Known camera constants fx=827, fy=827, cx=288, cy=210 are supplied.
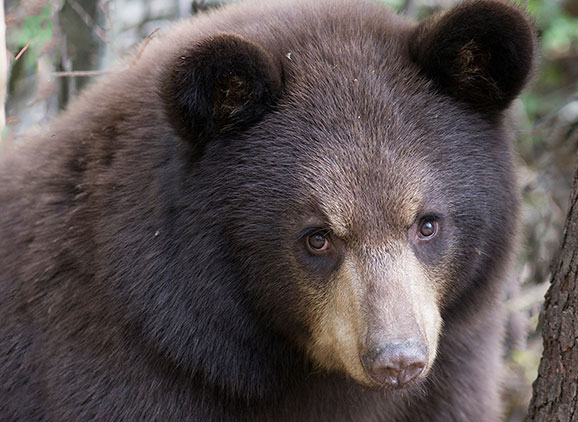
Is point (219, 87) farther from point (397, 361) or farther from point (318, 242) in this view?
point (397, 361)

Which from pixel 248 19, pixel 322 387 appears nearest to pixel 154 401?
pixel 322 387

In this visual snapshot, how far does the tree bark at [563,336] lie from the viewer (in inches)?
144

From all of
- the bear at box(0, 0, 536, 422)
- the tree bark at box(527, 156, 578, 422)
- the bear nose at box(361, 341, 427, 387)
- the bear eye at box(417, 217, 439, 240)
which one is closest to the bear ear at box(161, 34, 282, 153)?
the bear at box(0, 0, 536, 422)

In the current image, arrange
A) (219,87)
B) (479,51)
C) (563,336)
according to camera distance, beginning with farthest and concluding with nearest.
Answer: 1. (563,336)
2. (479,51)
3. (219,87)

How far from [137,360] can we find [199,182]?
88 centimetres

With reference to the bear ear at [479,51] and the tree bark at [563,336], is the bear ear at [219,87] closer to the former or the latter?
the bear ear at [479,51]

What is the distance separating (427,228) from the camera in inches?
140

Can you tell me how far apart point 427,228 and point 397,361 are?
2.17ft

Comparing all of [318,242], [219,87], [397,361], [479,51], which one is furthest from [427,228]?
[219,87]

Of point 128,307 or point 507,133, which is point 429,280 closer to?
→ point 507,133

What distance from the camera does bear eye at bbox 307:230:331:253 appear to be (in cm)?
348

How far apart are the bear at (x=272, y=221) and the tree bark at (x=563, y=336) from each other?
284 millimetres

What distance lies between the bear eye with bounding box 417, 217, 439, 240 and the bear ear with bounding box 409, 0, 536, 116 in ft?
1.95

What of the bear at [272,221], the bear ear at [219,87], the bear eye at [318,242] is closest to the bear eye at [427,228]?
the bear at [272,221]
